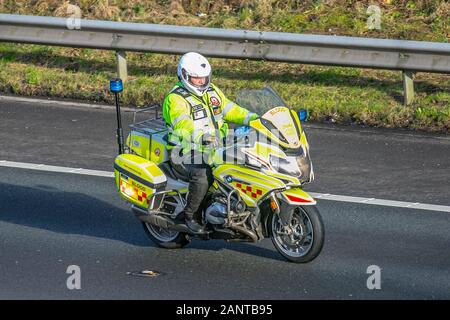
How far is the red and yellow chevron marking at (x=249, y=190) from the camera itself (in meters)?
9.34

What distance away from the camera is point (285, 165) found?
365 inches

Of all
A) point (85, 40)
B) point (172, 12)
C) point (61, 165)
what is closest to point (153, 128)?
point (61, 165)

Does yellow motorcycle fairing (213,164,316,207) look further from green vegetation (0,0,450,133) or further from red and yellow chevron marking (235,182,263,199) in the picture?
green vegetation (0,0,450,133)

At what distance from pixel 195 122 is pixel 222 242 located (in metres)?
1.21

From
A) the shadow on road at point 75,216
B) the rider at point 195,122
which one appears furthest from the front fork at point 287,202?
the rider at point 195,122

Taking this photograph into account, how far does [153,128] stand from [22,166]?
2999 millimetres

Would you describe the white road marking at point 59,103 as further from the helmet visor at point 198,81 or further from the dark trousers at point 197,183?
the dark trousers at point 197,183

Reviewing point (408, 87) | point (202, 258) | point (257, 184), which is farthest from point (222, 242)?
point (408, 87)

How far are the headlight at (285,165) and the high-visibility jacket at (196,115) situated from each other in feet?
1.85

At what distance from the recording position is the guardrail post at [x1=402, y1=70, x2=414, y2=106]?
14.3m

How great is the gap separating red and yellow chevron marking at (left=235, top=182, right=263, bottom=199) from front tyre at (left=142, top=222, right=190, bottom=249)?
989mm

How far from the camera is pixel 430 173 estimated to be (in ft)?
40.1

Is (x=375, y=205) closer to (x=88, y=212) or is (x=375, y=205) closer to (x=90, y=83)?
(x=88, y=212)

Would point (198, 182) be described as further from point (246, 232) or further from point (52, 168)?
point (52, 168)
